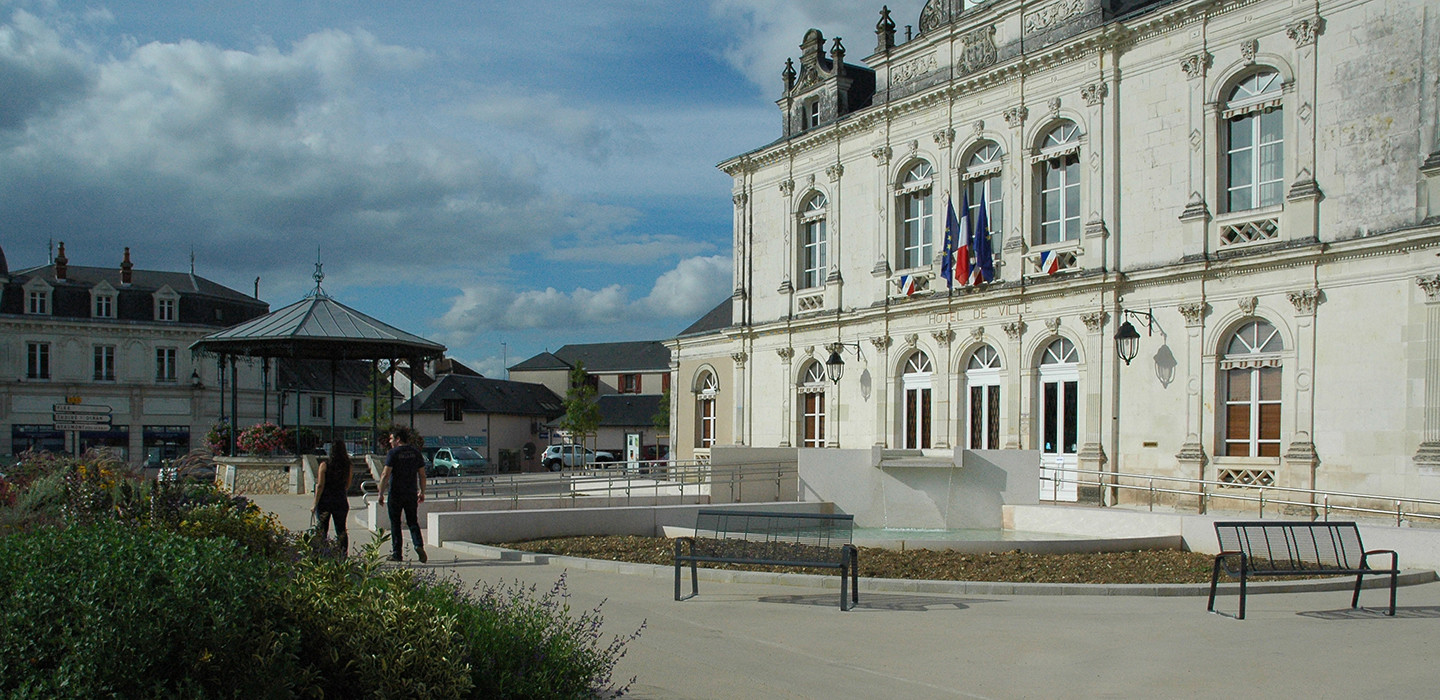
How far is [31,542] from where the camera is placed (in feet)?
16.9

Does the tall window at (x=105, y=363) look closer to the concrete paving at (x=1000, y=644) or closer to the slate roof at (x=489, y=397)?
the slate roof at (x=489, y=397)

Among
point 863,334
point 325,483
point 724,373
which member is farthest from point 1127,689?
point 724,373

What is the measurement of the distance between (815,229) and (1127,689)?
2757 centimetres

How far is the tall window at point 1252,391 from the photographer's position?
2128cm

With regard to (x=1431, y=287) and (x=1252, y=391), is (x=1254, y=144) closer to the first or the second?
(x=1431, y=287)

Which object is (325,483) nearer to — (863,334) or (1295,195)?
(1295,195)

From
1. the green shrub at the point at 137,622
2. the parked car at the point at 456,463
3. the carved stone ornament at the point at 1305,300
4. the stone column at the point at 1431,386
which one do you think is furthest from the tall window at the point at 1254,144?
the parked car at the point at 456,463

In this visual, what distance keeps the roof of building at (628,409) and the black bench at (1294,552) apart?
68.1 m

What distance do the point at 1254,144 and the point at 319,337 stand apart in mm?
20284

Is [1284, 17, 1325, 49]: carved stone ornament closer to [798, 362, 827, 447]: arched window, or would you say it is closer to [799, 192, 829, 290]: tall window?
[799, 192, 829, 290]: tall window

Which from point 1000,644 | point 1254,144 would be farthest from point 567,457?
point 1000,644

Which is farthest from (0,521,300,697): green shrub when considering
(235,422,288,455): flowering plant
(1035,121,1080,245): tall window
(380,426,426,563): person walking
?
(235,422,288,455): flowering plant

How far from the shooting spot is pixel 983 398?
27.8 meters

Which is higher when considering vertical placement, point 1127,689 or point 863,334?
point 863,334
